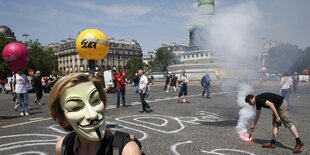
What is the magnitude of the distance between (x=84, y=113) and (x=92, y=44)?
981 cm

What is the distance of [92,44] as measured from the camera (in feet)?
37.1

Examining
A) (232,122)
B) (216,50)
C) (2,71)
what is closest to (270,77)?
(216,50)

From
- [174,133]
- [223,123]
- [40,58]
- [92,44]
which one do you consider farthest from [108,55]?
[174,133]

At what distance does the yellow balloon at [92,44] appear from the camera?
1137 centimetres

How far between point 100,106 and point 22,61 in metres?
19.3

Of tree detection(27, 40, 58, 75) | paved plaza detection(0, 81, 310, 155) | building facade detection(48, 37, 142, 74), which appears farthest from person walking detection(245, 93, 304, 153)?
building facade detection(48, 37, 142, 74)

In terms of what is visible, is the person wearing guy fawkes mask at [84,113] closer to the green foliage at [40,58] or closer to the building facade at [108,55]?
the green foliage at [40,58]

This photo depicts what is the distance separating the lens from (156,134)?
871 cm

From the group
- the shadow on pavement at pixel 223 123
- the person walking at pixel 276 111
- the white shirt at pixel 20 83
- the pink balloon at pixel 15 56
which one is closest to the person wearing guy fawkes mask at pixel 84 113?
the person walking at pixel 276 111

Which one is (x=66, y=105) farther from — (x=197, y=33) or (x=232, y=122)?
(x=197, y=33)

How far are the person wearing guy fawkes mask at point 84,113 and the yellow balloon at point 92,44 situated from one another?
9649 mm

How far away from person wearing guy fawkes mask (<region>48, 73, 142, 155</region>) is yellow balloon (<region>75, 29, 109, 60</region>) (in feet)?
31.7

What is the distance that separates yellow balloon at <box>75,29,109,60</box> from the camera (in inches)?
448

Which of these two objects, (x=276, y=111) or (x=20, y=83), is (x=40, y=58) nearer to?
(x=20, y=83)
